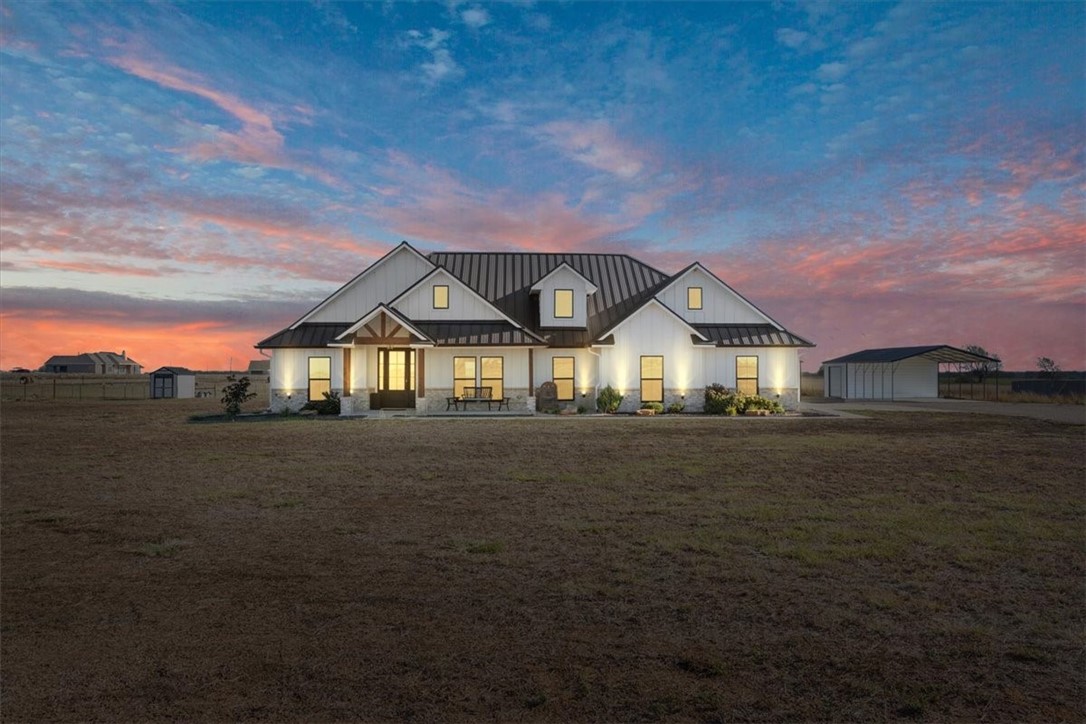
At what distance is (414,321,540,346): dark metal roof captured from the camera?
97.6ft

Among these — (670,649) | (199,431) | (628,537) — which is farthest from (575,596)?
(199,431)

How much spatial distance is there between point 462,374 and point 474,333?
200 cm

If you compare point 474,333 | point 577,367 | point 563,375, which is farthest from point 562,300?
point 474,333

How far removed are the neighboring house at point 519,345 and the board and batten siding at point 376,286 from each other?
2.0 inches

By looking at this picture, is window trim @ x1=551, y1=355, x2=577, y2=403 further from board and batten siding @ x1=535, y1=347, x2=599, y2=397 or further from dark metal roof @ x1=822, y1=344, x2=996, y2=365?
dark metal roof @ x1=822, y1=344, x2=996, y2=365

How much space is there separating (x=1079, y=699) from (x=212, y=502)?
10857mm

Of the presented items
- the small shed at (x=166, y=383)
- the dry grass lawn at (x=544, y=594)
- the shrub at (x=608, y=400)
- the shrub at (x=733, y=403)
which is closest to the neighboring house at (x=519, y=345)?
the shrub at (x=608, y=400)

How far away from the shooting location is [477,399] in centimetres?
3011

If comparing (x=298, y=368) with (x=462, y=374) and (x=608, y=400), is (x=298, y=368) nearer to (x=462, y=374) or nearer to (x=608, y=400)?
(x=462, y=374)

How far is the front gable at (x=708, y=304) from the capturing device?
3338 centimetres

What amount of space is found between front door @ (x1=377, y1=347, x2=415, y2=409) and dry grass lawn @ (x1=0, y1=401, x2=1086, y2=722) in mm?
16776

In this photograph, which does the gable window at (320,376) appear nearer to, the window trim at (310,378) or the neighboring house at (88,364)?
the window trim at (310,378)

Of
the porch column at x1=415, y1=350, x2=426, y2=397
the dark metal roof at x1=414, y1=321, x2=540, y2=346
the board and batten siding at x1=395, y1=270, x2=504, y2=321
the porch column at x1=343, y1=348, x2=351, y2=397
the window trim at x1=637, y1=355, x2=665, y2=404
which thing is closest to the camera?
the porch column at x1=415, y1=350, x2=426, y2=397

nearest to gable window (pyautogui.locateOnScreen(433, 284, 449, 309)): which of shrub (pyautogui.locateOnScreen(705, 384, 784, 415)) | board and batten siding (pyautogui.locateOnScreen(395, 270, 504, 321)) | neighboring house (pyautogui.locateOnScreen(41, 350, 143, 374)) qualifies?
board and batten siding (pyautogui.locateOnScreen(395, 270, 504, 321))
